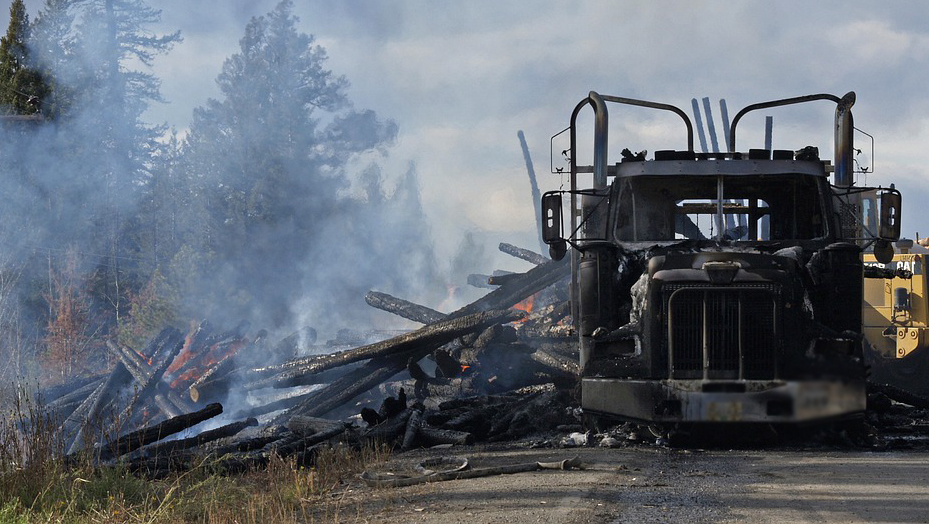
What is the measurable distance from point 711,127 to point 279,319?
75.9ft

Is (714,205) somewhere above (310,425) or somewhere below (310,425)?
above

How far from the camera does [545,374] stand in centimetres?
1803

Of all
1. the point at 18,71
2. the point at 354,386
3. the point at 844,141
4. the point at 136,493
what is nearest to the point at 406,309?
the point at 354,386

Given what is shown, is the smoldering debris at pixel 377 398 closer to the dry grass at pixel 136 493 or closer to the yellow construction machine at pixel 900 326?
the dry grass at pixel 136 493

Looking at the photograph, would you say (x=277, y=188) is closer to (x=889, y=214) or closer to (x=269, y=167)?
(x=269, y=167)

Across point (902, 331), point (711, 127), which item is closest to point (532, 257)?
point (902, 331)

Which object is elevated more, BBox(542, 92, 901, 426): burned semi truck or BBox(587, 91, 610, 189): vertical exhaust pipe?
BBox(587, 91, 610, 189): vertical exhaust pipe

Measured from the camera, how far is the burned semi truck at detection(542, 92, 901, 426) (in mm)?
10141

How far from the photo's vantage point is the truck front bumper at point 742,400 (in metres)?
9.87

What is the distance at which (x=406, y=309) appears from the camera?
2509cm

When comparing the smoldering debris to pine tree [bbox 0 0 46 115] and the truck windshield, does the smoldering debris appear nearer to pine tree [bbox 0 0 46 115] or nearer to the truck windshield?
the truck windshield

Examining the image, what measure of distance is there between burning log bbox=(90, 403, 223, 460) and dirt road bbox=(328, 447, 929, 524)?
3138 mm

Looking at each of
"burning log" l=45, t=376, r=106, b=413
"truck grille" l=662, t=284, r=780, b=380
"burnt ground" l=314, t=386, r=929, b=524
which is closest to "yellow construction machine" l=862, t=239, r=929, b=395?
"burnt ground" l=314, t=386, r=929, b=524

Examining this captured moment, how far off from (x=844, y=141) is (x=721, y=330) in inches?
120
